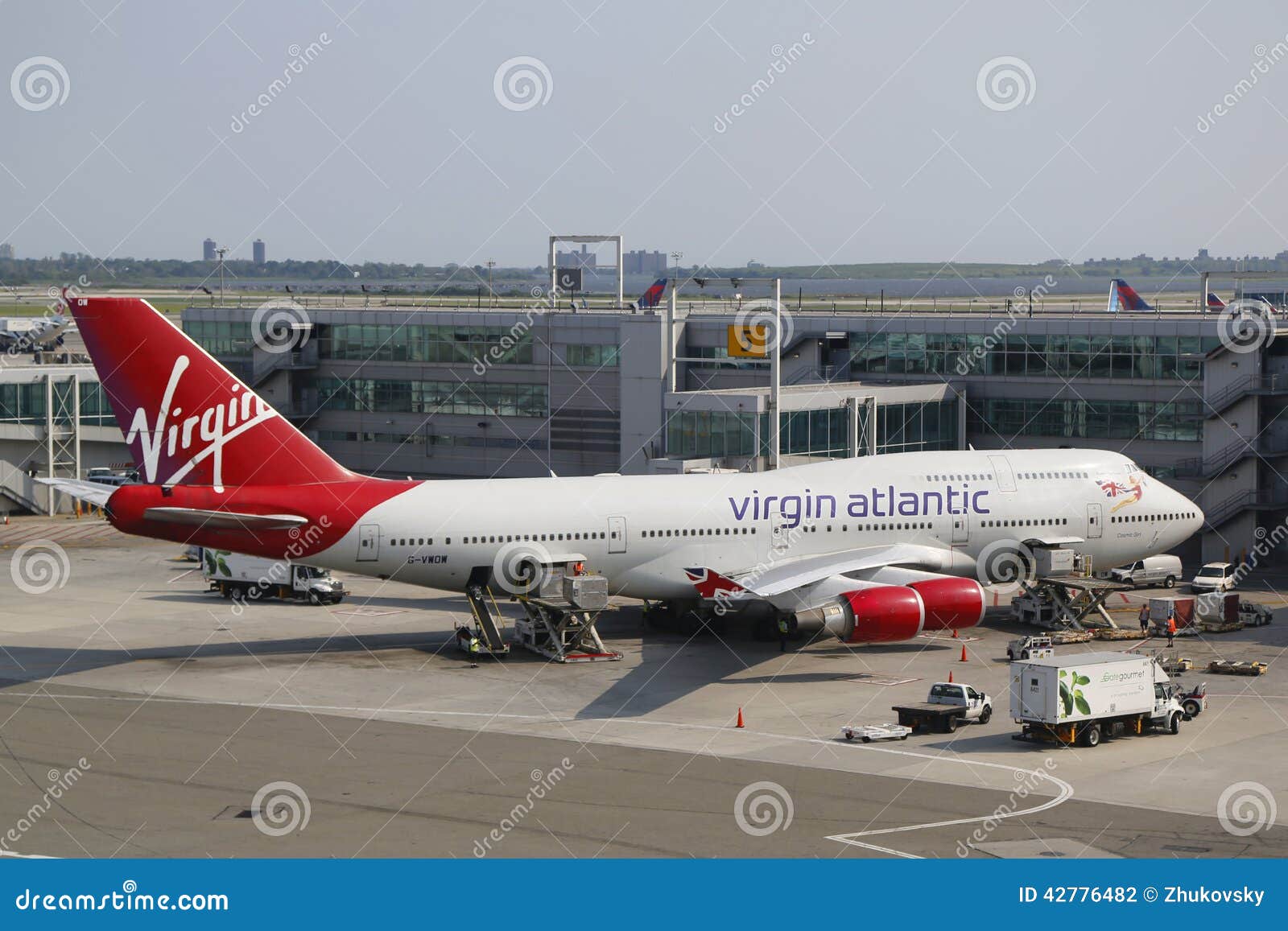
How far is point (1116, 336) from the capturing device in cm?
7444

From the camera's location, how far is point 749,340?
241 feet

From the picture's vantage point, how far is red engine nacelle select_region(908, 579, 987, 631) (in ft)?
164

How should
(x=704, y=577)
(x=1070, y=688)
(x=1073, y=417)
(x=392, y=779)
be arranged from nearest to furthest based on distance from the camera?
(x=392, y=779)
(x=1070, y=688)
(x=704, y=577)
(x=1073, y=417)

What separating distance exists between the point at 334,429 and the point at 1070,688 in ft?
206

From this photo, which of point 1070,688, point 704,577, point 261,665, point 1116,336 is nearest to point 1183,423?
point 1116,336

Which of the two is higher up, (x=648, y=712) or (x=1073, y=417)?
(x=1073, y=417)

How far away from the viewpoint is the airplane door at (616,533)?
52.6 metres

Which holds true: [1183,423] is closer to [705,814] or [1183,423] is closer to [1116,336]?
[1116,336]

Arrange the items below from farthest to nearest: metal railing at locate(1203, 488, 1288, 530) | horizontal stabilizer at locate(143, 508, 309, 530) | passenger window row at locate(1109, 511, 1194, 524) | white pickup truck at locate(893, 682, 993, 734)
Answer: metal railing at locate(1203, 488, 1288, 530) < passenger window row at locate(1109, 511, 1194, 524) < horizontal stabilizer at locate(143, 508, 309, 530) < white pickup truck at locate(893, 682, 993, 734)

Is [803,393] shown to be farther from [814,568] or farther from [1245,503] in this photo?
[1245,503]

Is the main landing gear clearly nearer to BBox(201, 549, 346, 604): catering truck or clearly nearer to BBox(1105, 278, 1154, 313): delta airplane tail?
BBox(201, 549, 346, 604): catering truck

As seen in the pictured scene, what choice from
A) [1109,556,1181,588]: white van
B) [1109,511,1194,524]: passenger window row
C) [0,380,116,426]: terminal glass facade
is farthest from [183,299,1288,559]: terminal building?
[0,380,116,426]: terminal glass facade

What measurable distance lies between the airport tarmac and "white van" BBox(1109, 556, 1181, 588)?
353 inches

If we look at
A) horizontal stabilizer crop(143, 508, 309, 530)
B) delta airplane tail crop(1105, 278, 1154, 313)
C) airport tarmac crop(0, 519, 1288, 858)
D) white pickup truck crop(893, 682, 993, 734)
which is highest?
delta airplane tail crop(1105, 278, 1154, 313)
